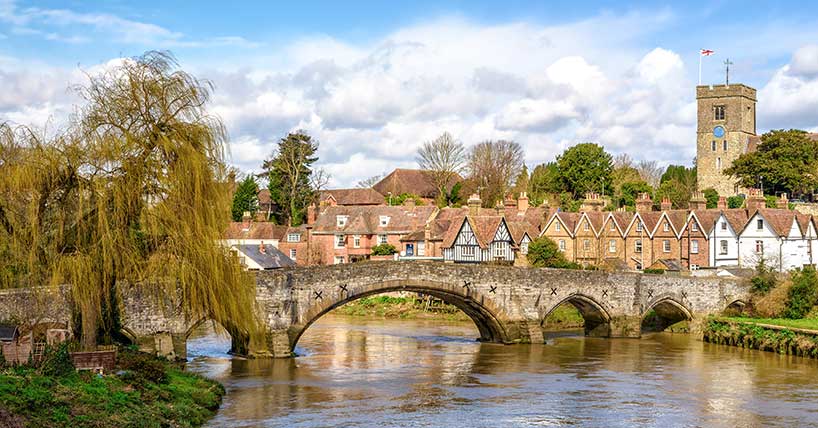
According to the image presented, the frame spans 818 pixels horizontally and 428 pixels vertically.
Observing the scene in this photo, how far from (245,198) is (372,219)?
15734 millimetres

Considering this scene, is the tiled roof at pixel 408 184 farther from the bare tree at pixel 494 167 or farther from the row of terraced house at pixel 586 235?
the row of terraced house at pixel 586 235

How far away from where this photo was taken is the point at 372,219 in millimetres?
77938

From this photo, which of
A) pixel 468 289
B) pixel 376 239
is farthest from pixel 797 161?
pixel 468 289

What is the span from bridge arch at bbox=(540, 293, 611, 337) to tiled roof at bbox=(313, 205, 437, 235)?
2486 cm

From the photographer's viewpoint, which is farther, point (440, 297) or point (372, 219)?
point (372, 219)

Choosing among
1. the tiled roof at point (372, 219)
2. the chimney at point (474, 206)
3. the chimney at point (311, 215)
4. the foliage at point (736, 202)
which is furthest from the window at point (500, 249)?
the foliage at point (736, 202)

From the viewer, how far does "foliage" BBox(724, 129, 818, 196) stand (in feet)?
278

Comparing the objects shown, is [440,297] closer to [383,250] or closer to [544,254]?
[544,254]

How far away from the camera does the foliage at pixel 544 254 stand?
65.8 meters

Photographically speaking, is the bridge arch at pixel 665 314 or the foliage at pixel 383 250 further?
the foliage at pixel 383 250

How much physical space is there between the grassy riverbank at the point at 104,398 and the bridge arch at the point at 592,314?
23520 millimetres

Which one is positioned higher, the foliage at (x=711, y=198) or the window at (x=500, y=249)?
the foliage at (x=711, y=198)

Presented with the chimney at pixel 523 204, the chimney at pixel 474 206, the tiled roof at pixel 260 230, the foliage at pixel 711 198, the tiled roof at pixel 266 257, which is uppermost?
the foliage at pixel 711 198

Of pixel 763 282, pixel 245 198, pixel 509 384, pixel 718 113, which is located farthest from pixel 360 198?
pixel 509 384
